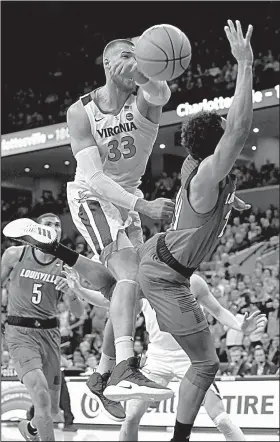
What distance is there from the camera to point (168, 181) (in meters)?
17.9

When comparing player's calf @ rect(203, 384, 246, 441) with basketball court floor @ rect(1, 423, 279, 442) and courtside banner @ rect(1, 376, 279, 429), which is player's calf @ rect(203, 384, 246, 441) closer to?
basketball court floor @ rect(1, 423, 279, 442)

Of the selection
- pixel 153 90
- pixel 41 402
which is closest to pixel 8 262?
pixel 41 402

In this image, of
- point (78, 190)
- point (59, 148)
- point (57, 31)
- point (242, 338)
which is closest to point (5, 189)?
point (59, 148)

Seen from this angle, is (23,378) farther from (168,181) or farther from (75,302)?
(168,181)

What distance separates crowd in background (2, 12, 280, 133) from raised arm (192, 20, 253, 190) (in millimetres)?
12467

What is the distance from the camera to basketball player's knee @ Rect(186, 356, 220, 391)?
5.30 m

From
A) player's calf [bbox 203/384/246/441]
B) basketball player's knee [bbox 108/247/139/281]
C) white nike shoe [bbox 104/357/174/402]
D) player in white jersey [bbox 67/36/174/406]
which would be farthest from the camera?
player's calf [bbox 203/384/246/441]

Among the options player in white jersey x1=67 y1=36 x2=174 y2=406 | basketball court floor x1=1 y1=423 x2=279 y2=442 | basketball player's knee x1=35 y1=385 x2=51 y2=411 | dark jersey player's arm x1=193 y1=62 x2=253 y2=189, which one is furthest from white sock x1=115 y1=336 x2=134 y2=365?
basketball court floor x1=1 y1=423 x2=279 y2=442

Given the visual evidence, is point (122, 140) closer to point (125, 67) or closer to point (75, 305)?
point (125, 67)

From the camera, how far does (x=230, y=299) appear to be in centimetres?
1456

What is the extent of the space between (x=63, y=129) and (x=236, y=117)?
1543cm

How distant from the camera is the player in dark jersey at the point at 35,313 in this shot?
8172 mm

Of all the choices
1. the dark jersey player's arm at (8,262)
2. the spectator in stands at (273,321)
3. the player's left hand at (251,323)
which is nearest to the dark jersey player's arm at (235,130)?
the player's left hand at (251,323)

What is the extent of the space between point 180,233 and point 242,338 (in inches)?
307
